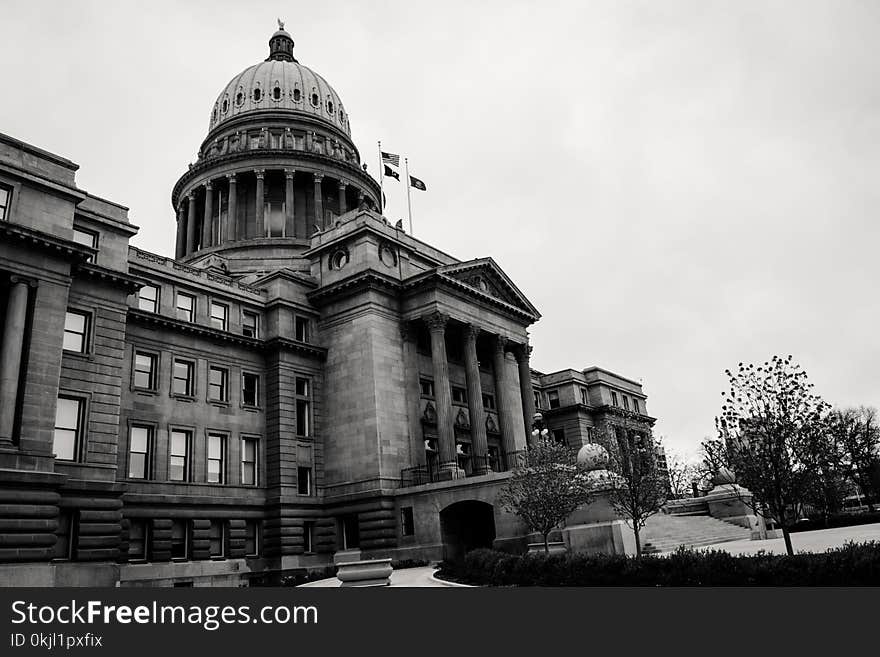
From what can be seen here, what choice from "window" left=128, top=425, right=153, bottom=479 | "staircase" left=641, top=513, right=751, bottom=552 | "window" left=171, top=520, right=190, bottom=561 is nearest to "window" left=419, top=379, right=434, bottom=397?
"staircase" left=641, top=513, right=751, bottom=552

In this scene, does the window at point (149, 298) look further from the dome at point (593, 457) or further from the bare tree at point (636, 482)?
the bare tree at point (636, 482)

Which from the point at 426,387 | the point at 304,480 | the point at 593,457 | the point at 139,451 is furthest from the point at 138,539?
the point at 593,457

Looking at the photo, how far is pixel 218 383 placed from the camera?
42906 millimetres

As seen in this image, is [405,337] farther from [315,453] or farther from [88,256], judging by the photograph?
[88,256]

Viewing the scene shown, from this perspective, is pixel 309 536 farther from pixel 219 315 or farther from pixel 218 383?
pixel 219 315

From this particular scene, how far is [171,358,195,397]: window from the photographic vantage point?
40.4 meters

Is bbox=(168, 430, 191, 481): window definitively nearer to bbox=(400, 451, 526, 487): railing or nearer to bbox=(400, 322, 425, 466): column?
bbox=(400, 451, 526, 487): railing

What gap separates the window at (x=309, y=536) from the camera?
4344cm

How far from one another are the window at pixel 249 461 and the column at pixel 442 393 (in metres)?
11.5

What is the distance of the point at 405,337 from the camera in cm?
4884

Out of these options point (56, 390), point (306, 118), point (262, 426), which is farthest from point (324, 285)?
point (306, 118)

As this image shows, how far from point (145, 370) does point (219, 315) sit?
670 cm

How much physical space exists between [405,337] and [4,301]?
25025 mm
